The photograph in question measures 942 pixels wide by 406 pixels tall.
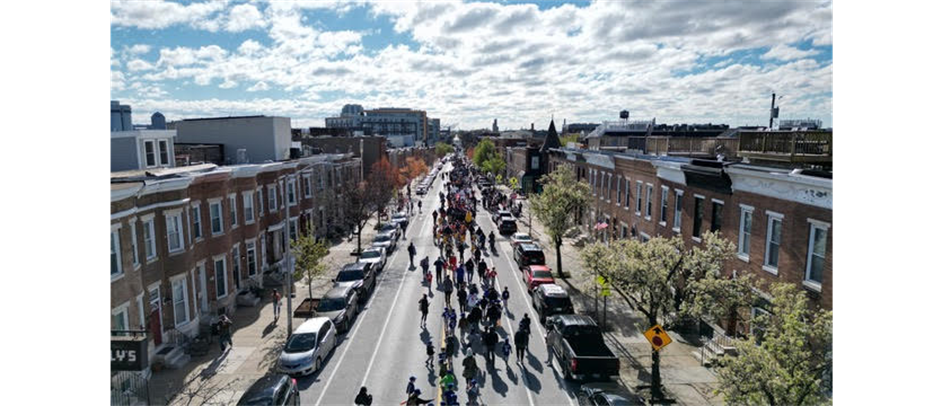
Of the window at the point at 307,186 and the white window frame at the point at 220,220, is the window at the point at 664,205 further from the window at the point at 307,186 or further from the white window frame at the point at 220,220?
the window at the point at 307,186

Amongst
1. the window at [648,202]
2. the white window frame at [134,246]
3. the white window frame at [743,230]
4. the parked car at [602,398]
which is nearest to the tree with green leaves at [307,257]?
the white window frame at [134,246]

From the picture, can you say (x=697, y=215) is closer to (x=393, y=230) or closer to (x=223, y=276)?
(x=223, y=276)

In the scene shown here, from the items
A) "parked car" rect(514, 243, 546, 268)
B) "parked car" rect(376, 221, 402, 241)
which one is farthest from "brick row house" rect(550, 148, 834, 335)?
"parked car" rect(376, 221, 402, 241)

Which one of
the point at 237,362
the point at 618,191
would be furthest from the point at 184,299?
the point at 618,191

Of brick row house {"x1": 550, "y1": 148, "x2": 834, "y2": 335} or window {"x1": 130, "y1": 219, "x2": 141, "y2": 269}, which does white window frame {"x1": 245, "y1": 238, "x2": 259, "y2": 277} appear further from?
brick row house {"x1": 550, "y1": 148, "x2": 834, "y2": 335}
